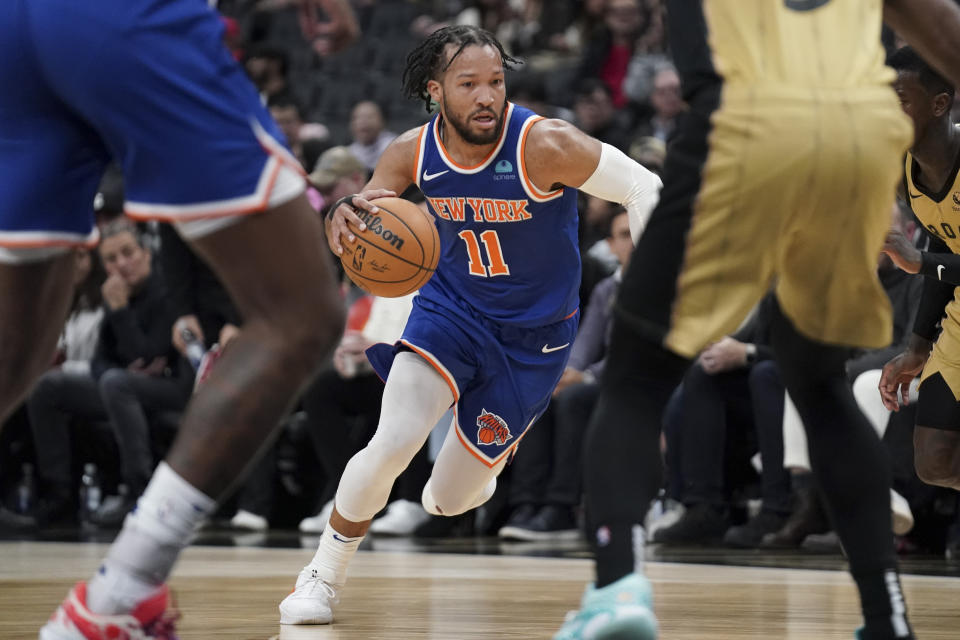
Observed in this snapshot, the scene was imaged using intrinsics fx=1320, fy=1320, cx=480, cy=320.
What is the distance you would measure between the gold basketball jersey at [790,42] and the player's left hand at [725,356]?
477 centimetres

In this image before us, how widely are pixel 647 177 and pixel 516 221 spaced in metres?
0.49

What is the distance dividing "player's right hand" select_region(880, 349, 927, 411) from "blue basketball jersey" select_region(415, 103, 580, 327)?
3.73 feet

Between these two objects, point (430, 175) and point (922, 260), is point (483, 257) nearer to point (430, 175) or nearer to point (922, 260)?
point (430, 175)

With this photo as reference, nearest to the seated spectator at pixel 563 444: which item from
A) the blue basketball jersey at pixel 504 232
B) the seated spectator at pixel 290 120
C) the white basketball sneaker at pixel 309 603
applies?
the blue basketball jersey at pixel 504 232

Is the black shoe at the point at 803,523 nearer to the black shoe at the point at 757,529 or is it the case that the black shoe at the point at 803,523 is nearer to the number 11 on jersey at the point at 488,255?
the black shoe at the point at 757,529

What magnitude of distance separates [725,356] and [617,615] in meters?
5.08

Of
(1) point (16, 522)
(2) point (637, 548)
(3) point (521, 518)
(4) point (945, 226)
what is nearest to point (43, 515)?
(1) point (16, 522)

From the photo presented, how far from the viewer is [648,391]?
2643mm

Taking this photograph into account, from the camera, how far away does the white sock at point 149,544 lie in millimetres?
2393

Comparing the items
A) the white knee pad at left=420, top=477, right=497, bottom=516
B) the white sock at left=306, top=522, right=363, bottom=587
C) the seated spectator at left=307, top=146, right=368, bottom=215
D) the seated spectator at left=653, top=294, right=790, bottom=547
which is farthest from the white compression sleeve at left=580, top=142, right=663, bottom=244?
the seated spectator at left=307, top=146, right=368, bottom=215

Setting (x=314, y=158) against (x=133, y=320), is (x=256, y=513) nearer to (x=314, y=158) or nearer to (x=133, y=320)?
(x=133, y=320)

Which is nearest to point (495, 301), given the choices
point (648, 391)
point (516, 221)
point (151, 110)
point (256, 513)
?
point (516, 221)

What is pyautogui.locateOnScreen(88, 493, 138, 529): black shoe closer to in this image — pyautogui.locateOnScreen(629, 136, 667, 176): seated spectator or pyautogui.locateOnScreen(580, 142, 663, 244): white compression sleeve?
pyautogui.locateOnScreen(629, 136, 667, 176): seated spectator

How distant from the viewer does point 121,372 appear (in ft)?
29.0
